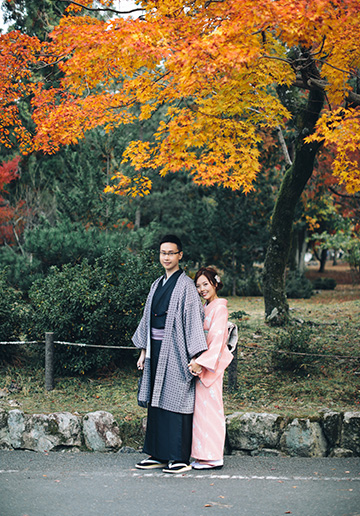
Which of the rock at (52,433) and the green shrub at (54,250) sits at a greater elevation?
the green shrub at (54,250)

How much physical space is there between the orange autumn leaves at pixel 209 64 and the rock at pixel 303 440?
305cm

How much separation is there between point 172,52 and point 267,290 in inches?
221

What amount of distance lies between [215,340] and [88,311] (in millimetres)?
2586

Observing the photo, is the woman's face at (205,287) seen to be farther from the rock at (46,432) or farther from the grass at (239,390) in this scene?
the rock at (46,432)

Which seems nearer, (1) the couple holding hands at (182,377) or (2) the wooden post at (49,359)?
(1) the couple holding hands at (182,377)

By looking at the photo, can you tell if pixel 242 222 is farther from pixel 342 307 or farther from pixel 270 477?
pixel 270 477

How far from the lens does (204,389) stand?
4.63 m

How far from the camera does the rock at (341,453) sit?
16.7 feet

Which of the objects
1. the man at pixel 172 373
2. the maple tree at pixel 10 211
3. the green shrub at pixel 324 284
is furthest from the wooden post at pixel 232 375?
the green shrub at pixel 324 284

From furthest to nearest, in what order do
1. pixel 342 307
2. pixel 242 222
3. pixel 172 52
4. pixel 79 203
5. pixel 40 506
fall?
pixel 242 222 < pixel 79 203 < pixel 342 307 < pixel 172 52 < pixel 40 506

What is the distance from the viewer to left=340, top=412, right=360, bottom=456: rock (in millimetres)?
5094

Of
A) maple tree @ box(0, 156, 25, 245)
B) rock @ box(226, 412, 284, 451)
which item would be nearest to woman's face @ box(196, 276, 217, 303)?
rock @ box(226, 412, 284, 451)

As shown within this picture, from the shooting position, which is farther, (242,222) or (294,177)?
(242,222)

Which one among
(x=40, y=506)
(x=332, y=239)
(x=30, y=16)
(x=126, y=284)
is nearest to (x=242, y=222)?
(x=332, y=239)
